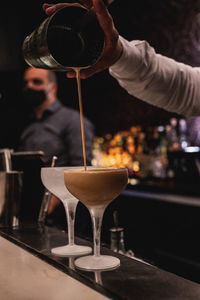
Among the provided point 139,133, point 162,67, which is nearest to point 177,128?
point 139,133

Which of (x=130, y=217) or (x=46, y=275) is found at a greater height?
(x=46, y=275)

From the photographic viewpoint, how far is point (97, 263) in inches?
34.6

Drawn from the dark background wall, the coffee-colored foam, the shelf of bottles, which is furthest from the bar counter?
the dark background wall

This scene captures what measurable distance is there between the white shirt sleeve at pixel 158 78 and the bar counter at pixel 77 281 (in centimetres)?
79

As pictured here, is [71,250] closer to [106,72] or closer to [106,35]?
[106,35]

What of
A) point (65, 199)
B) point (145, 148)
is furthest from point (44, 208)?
point (145, 148)

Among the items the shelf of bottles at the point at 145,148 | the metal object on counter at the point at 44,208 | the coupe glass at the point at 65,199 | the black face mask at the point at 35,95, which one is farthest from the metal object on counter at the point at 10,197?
the shelf of bottles at the point at 145,148

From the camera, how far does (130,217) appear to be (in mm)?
3934

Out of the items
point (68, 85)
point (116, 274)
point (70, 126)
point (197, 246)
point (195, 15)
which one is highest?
point (195, 15)

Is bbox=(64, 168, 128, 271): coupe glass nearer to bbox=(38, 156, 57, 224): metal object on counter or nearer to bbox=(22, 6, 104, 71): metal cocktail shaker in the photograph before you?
bbox=(22, 6, 104, 71): metal cocktail shaker

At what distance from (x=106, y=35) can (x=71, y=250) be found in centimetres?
68

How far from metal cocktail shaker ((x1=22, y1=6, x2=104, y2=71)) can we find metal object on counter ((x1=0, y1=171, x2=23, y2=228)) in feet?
1.47

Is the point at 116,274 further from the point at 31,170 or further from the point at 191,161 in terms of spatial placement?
the point at 191,161

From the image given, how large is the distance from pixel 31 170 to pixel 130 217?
2.49 metres
